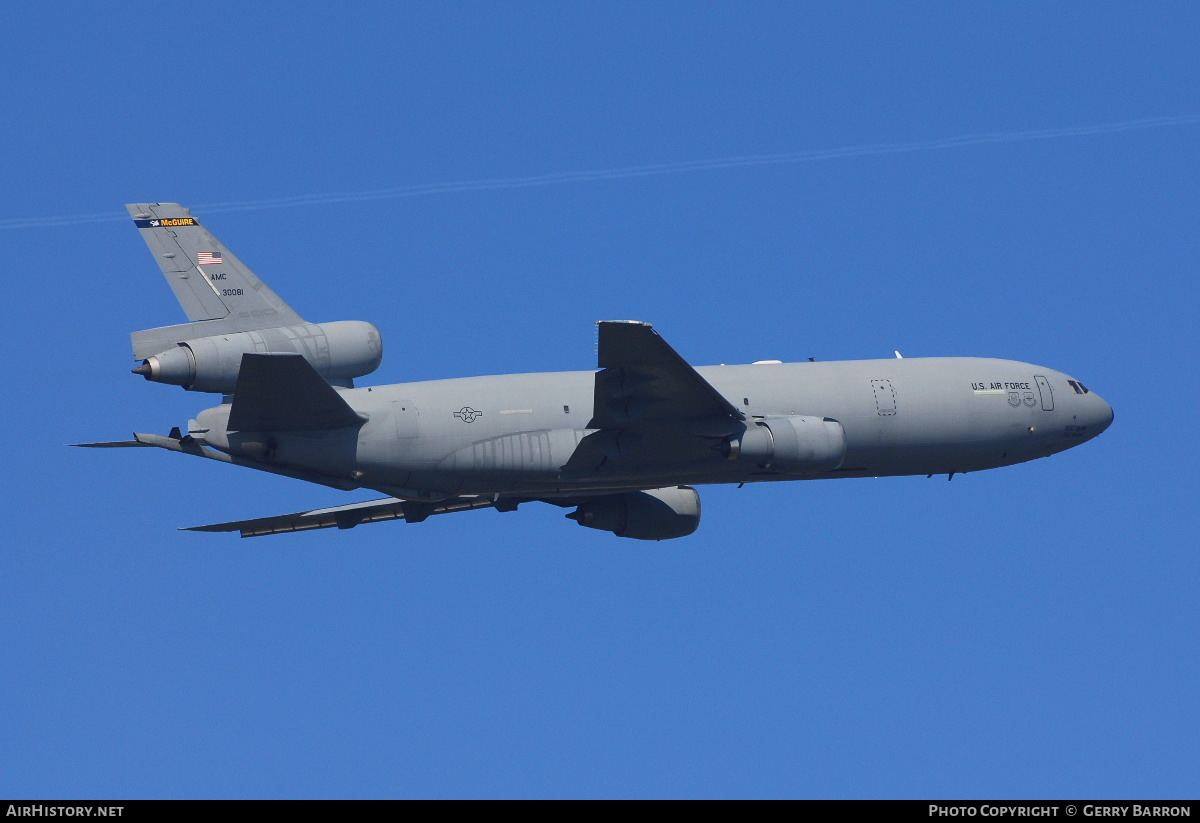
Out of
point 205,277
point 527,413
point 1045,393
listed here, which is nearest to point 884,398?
point 1045,393

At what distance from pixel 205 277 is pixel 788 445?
15.0 meters

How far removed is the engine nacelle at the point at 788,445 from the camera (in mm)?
42688

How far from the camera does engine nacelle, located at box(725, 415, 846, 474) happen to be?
1681 inches

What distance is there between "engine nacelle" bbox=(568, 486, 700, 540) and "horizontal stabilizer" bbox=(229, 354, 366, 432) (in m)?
10.3

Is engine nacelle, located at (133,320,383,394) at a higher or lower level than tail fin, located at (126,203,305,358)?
lower

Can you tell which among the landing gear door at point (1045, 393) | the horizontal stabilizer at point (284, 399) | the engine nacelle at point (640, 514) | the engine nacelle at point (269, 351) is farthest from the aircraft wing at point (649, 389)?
the landing gear door at point (1045, 393)

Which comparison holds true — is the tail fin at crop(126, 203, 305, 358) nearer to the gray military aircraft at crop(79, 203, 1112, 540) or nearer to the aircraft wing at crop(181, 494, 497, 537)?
the gray military aircraft at crop(79, 203, 1112, 540)

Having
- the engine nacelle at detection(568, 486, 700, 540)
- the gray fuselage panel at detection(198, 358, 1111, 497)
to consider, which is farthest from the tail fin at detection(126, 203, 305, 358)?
the engine nacelle at detection(568, 486, 700, 540)

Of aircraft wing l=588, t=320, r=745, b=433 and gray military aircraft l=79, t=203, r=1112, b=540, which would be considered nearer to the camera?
aircraft wing l=588, t=320, r=745, b=433

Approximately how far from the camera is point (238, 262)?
143 ft

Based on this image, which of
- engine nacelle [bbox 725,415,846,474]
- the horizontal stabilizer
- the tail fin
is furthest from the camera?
the tail fin
